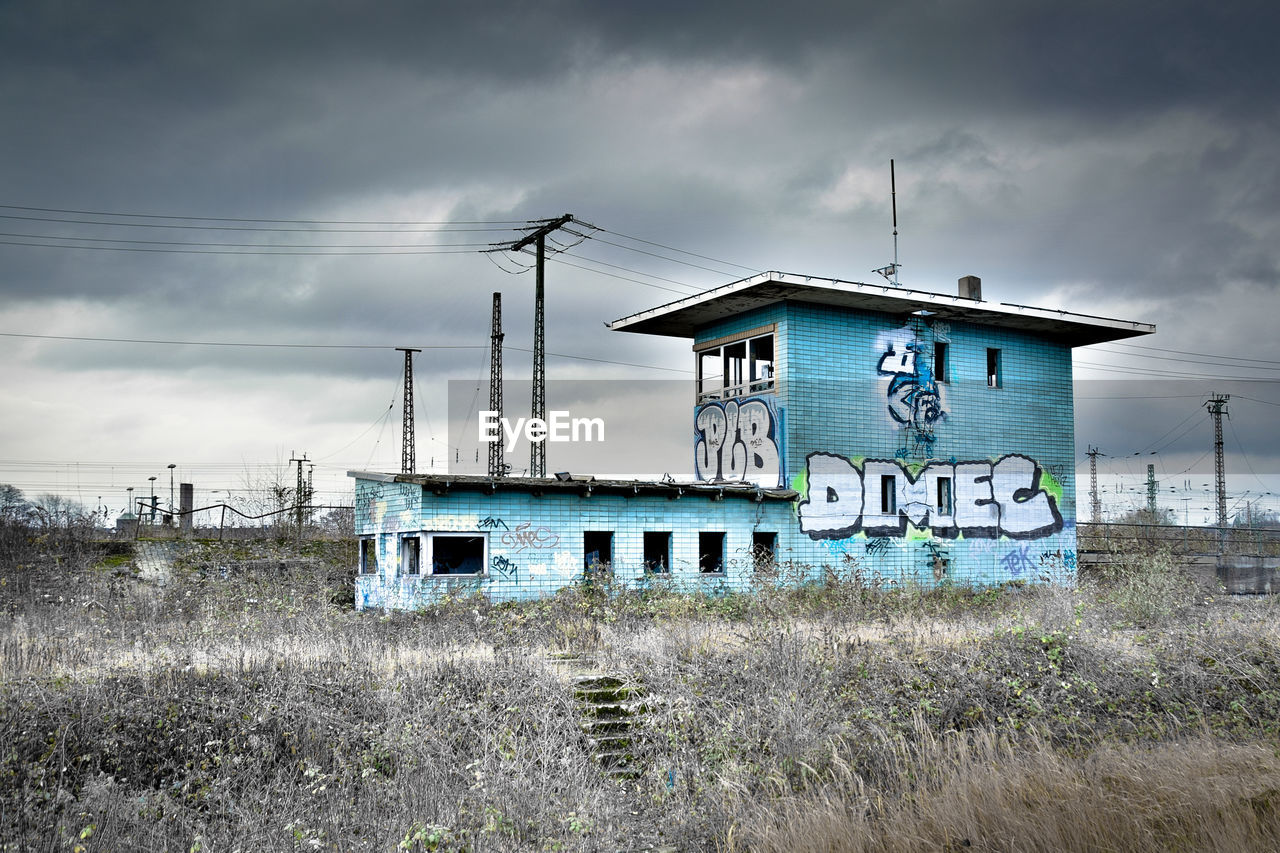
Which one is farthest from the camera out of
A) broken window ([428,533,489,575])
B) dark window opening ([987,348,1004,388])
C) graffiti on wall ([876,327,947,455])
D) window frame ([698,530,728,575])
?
dark window opening ([987,348,1004,388])

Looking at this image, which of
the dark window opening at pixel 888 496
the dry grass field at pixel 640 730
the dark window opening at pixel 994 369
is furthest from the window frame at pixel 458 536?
the dark window opening at pixel 994 369

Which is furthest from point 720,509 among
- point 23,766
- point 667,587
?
point 23,766

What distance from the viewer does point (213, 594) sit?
19.8m

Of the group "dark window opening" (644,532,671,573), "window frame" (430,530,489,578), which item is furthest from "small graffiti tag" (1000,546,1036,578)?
"window frame" (430,530,489,578)

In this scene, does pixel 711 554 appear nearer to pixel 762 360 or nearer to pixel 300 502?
pixel 762 360

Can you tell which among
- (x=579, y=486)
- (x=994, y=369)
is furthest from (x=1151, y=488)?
(x=579, y=486)

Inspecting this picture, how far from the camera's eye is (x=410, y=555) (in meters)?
21.2

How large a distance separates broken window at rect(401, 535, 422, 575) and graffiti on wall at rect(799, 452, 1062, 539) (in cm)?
867

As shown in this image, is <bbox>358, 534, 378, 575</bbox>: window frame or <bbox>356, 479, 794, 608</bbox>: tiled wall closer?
<bbox>356, 479, 794, 608</bbox>: tiled wall

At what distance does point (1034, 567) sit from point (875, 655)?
47.3ft

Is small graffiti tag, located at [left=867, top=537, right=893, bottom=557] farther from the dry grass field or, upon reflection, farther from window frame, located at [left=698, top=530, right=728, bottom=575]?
the dry grass field

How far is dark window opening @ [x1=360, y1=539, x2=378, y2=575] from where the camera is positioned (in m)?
23.6

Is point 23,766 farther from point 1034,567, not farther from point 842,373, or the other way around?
point 1034,567

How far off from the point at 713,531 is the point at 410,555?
21.2 feet
